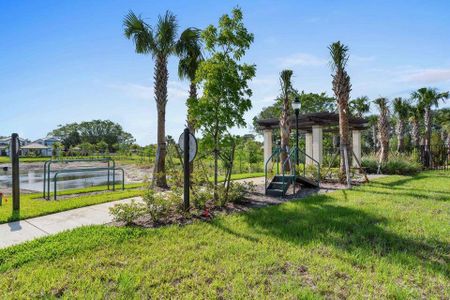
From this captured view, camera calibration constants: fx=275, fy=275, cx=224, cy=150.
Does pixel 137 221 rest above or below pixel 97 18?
below

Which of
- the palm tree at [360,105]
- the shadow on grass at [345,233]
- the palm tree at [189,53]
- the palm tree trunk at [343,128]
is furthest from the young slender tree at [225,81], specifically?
the palm tree at [360,105]

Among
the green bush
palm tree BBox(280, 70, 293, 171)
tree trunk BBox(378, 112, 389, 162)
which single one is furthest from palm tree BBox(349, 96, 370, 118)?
palm tree BBox(280, 70, 293, 171)

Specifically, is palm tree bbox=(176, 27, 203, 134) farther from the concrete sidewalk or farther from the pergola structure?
the pergola structure

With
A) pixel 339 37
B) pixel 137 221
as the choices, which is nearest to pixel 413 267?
pixel 137 221

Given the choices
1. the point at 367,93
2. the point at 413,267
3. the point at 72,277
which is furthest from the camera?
the point at 367,93

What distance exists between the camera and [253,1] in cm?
696

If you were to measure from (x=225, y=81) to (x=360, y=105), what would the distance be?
2557 cm

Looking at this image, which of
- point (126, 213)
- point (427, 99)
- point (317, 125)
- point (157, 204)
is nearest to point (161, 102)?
point (157, 204)

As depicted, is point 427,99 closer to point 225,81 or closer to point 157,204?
point 225,81

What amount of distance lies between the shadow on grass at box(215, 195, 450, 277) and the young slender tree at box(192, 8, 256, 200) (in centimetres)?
182

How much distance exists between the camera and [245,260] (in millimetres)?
3295

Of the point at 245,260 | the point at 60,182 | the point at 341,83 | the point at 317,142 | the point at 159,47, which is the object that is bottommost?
the point at 60,182

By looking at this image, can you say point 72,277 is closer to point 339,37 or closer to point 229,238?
point 229,238

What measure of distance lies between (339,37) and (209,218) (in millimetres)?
9216
